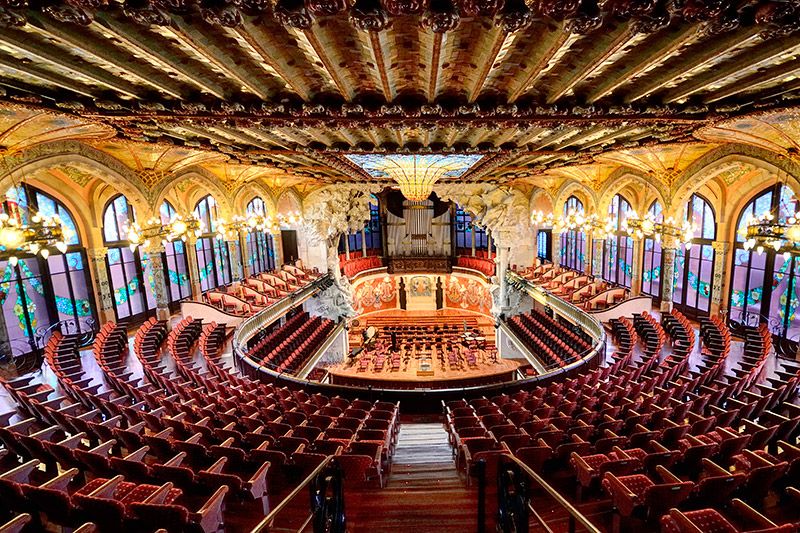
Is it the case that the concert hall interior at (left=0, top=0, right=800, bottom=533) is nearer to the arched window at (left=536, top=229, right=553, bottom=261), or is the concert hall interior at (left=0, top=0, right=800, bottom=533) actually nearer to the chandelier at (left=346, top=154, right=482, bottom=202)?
the chandelier at (left=346, top=154, right=482, bottom=202)

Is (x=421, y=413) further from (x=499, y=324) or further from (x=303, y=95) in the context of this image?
(x=499, y=324)

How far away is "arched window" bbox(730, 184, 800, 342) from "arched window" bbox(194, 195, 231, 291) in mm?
21939

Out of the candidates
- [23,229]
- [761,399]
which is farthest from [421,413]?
[23,229]

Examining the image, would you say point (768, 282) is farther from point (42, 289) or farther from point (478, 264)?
point (42, 289)

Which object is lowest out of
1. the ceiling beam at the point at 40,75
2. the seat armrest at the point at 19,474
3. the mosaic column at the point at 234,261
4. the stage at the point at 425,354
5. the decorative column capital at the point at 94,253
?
the stage at the point at 425,354

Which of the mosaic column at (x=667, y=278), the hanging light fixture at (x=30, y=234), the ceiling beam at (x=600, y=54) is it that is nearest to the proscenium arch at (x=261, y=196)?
the hanging light fixture at (x=30, y=234)

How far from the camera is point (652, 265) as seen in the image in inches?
683

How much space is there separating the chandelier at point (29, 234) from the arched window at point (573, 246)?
70.9 ft

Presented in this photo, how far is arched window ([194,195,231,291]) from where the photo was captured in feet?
64.3

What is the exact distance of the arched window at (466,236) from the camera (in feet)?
83.4

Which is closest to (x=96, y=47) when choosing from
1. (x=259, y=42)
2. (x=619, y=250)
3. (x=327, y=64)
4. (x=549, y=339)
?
(x=259, y=42)

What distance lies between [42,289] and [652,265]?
23.9 m

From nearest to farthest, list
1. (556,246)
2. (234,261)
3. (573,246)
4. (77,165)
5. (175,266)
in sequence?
(77,165)
(175,266)
(234,261)
(556,246)
(573,246)

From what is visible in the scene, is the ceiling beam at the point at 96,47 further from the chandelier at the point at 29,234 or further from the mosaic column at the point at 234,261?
the mosaic column at the point at 234,261
